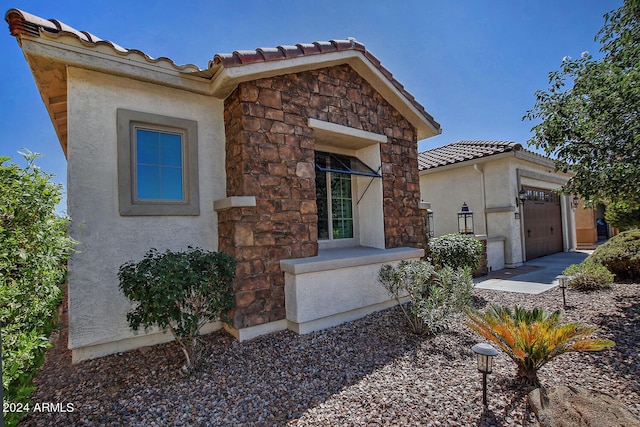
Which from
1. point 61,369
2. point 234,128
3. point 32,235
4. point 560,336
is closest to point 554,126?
point 560,336

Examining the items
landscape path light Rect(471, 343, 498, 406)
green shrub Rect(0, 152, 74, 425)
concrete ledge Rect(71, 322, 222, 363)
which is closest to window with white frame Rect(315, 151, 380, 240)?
concrete ledge Rect(71, 322, 222, 363)

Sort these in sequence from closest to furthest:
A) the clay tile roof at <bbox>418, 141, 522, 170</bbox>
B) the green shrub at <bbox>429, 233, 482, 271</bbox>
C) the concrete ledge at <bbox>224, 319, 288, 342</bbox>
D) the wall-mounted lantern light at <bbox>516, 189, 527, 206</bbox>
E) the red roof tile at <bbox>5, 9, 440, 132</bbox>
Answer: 1. the red roof tile at <bbox>5, 9, 440, 132</bbox>
2. the concrete ledge at <bbox>224, 319, 288, 342</bbox>
3. the green shrub at <bbox>429, 233, 482, 271</bbox>
4. the clay tile roof at <bbox>418, 141, 522, 170</bbox>
5. the wall-mounted lantern light at <bbox>516, 189, 527, 206</bbox>

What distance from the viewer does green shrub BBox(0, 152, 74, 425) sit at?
282 cm

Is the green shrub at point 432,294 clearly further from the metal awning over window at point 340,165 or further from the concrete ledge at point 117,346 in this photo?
the concrete ledge at point 117,346

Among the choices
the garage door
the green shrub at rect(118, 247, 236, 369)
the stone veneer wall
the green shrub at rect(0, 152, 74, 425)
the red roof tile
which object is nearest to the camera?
the green shrub at rect(0, 152, 74, 425)

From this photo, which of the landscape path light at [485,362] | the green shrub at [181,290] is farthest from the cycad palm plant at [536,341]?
the green shrub at [181,290]

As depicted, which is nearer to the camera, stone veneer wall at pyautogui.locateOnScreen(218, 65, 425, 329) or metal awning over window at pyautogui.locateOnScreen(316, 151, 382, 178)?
stone veneer wall at pyautogui.locateOnScreen(218, 65, 425, 329)

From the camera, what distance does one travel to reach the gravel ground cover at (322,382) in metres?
3.57

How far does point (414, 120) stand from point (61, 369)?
390 inches

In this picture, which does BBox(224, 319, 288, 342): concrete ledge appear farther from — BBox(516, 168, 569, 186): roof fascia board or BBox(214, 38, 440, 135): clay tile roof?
BBox(516, 168, 569, 186): roof fascia board

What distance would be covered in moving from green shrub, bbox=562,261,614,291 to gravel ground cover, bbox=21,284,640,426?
2582 millimetres

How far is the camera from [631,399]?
371 cm

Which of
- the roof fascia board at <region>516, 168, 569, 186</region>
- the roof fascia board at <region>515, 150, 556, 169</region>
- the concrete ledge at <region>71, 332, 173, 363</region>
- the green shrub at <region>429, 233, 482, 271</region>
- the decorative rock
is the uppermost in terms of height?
the roof fascia board at <region>515, 150, 556, 169</region>

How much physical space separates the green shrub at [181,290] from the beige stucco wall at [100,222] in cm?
96
